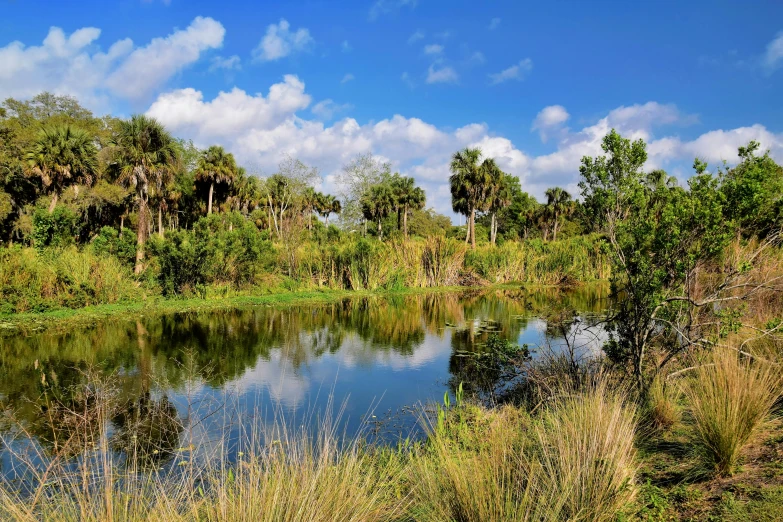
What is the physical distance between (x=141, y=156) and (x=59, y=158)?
734cm

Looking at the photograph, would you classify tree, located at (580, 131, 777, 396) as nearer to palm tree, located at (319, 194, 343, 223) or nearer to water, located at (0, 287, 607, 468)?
water, located at (0, 287, 607, 468)

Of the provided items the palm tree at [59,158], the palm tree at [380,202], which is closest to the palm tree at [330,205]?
the palm tree at [380,202]

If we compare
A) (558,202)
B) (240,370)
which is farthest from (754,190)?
(558,202)

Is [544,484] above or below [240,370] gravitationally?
above

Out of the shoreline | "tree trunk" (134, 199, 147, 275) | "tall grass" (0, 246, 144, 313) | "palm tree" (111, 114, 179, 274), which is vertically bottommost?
the shoreline

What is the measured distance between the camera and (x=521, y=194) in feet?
194

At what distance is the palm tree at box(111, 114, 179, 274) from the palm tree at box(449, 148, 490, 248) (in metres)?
24.1

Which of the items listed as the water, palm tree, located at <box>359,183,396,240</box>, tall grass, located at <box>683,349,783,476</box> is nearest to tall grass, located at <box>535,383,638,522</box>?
tall grass, located at <box>683,349,783,476</box>


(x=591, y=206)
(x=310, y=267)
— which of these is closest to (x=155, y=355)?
(x=591, y=206)

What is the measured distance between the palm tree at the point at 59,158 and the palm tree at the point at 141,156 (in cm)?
550

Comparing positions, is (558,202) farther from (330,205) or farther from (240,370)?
(240,370)

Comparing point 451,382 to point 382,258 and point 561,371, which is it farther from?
point 382,258

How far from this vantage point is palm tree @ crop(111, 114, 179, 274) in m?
21.3

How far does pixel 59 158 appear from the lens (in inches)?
993
